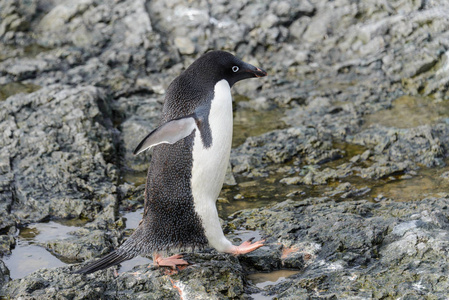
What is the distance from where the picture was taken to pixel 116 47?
6.78 m

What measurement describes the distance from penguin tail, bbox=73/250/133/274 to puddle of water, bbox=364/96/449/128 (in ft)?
10.0

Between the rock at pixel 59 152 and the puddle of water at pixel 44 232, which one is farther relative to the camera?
the rock at pixel 59 152

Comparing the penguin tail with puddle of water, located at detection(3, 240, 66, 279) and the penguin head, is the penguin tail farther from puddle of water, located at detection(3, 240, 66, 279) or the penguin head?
the penguin head

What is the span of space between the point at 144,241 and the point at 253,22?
432cm

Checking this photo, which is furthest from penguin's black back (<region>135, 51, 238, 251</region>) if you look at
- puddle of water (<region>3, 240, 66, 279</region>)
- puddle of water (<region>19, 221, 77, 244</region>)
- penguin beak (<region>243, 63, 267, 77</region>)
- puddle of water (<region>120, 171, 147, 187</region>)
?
puddle of water (<region>120, 171, 147, 187</region>)

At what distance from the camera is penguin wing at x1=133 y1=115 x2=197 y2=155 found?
320 cm

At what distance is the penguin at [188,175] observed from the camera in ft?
11.1

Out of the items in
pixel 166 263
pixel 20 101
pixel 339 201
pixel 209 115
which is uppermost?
pixel 209 115

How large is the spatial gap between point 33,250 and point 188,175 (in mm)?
1289

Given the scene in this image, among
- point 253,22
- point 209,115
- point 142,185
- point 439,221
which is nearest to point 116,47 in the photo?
point 253,22

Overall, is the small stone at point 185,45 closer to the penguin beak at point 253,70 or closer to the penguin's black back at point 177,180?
the penguin beak at point 253,70

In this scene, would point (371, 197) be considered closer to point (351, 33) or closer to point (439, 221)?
point (439, 221)

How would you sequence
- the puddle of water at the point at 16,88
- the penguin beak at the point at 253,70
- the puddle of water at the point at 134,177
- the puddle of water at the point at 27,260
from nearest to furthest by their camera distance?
the puddle of water at the point at 27,260 < the penguin beak at the point at 253,70 < the puddle of water at the point at 134,177 < the puddle of water at the point at 16,88

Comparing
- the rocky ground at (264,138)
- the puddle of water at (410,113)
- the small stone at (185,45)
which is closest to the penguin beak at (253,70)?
the rocky ground at (264,138)
